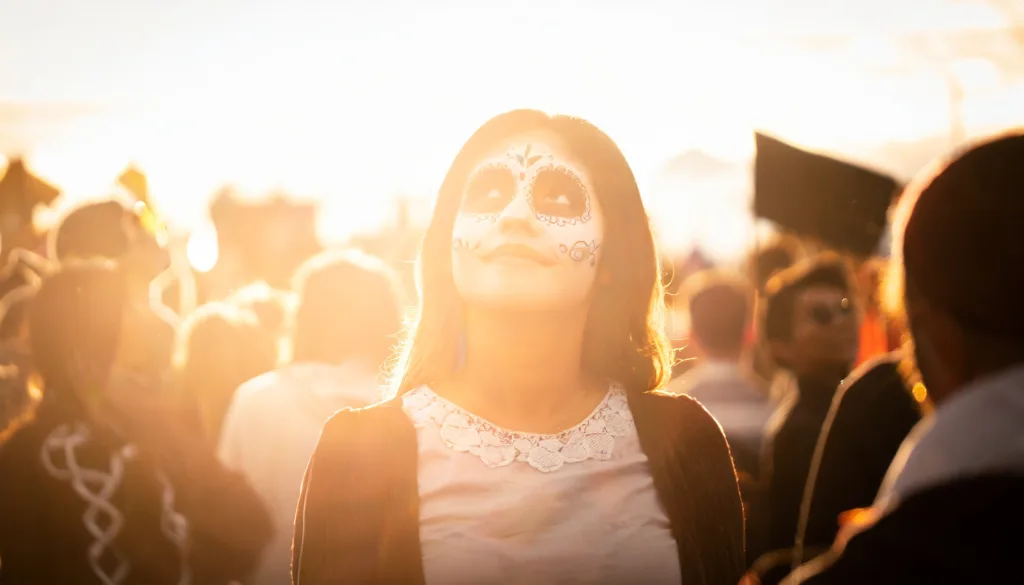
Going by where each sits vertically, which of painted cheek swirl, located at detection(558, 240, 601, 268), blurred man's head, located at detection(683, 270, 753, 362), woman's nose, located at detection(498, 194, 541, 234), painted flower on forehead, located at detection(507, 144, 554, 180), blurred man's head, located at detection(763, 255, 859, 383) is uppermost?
painted flower on forehead, located at detection(507, 144, 554, 180)

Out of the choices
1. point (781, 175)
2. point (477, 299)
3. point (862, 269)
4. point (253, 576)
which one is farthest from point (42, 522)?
point (862, 269)

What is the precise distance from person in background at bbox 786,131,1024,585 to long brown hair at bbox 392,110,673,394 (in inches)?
45.8

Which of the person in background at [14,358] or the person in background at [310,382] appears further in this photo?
the person in background at [14,358]

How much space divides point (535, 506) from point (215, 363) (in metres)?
2.55

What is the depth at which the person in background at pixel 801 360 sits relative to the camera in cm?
381

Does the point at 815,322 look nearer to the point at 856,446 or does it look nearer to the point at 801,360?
the point at 801,360

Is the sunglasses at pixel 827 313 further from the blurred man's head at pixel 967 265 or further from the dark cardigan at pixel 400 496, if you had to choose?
the blurred man's head at pixel 967 265

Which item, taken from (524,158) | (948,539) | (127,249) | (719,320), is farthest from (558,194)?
(719,320)

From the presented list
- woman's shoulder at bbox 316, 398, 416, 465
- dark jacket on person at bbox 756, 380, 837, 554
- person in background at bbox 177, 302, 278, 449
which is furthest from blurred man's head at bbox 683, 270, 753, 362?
woman's shoulder at bbox 316, 398, 416, 465

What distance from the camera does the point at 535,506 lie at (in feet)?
7.66

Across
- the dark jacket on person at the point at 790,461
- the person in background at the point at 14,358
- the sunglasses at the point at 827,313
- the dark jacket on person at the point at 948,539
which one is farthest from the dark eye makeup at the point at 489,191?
the person in background at the point at 14,358

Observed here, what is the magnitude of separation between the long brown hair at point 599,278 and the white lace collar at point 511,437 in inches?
6.7

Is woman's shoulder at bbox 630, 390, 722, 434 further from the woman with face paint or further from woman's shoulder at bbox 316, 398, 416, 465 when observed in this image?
woman's shoulder at bbox 316, 398, 416, 465

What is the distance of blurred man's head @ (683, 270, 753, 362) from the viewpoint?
5.20 metres
